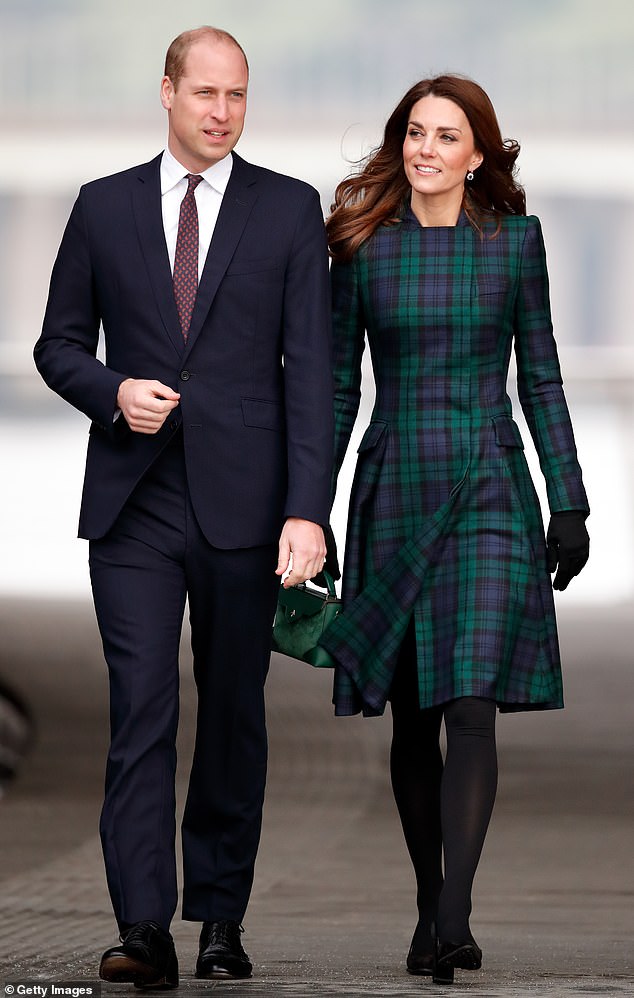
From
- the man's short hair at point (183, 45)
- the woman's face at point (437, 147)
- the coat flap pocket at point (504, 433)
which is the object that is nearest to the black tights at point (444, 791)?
the coat flap pocket at point (504, 433)

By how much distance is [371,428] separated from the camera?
173 inches

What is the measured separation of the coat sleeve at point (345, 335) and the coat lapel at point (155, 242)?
16.9 inches

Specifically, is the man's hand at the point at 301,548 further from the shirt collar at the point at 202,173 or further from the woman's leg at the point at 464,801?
the shirt collar at the point at 202,173

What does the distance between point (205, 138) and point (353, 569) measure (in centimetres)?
84

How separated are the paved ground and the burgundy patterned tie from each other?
3.71 feet

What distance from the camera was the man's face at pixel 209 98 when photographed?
407cm

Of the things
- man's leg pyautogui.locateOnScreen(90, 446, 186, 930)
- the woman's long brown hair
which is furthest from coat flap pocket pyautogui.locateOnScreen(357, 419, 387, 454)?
man's leg pyautogui.locateOnScreen(90, 446, 186, 930)

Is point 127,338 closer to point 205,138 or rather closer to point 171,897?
point 205,138

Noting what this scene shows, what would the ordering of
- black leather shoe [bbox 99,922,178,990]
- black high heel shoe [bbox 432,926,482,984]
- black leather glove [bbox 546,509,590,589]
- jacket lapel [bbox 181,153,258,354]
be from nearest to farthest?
black leather shoe [bbox 99,922,178,990], black high heel shoe [bbox 432,926,482,984], jacket lapel [bbox 181,153,258,354], black leather glove [bbox 546,509,590,589]

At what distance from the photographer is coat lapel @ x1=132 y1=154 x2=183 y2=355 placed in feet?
13.3

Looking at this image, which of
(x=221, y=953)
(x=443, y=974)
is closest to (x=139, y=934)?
(x=221, y=953)

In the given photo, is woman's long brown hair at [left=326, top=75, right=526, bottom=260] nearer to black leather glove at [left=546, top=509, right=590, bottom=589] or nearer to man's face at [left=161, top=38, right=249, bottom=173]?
man's face at [left=161, top=38, right=249, bottom=173]

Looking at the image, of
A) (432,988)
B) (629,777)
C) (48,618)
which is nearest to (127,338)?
(432,988)

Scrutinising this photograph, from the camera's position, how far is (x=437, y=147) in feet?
14.1
